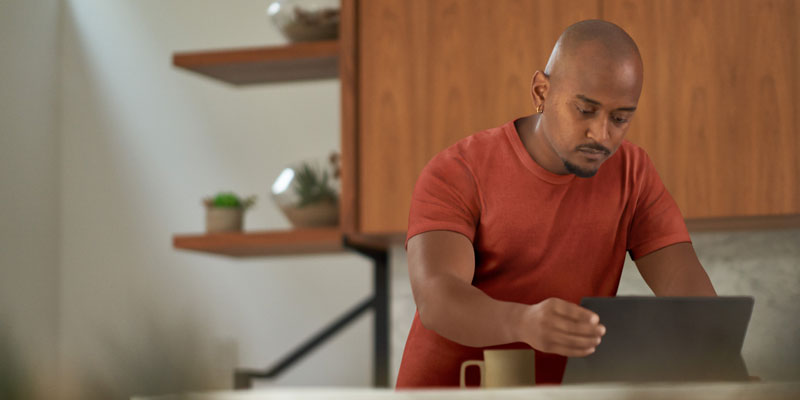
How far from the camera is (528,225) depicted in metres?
1.24

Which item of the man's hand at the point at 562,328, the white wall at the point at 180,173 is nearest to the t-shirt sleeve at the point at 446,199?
the man's hand at the point at 562,328

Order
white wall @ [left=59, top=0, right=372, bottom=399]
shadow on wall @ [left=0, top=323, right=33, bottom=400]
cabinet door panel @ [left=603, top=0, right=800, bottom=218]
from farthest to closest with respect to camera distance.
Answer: white wall @ [left=59, top=0, right=372, bottom=399] → cabinet door panel @ [left=603, top=0, right=800, bottom=218] → shadow on wall @ [left=0, top=323, right=33, bottom=400]

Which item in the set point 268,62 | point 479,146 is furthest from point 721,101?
point 268,62

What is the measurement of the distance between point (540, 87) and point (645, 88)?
0.90m

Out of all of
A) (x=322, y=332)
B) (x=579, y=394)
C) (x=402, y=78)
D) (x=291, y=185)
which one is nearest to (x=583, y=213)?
(x=579, y=394)

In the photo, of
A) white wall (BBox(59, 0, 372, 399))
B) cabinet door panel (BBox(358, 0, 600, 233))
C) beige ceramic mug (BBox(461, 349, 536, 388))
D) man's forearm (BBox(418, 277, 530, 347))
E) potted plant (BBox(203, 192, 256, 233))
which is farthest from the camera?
white wall (BBox(59, 0, 372, 399))

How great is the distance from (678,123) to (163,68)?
1753 millimetres

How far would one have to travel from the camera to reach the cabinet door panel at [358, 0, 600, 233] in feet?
7.04

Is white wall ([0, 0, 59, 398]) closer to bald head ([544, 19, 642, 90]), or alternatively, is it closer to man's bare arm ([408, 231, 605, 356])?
man's bare arm ([408, 231, 605, 356])

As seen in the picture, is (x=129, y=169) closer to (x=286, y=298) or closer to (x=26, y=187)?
(x=26, y=187)

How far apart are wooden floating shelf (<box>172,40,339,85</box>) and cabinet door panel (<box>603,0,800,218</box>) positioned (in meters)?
0.79

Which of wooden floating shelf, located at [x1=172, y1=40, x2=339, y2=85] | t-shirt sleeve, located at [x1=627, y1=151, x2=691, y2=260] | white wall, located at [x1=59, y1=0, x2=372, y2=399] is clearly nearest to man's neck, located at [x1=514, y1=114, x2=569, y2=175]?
t-shirt sleeve, located at [x1=627, y1=151, x2=691, y2=260]

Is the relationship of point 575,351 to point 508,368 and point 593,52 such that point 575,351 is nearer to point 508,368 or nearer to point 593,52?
point 508,368

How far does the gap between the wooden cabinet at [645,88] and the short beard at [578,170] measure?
883 mm
